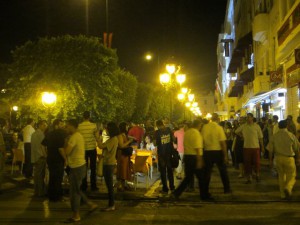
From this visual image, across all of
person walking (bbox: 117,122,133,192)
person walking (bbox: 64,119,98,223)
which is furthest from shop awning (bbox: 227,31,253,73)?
person walking (bbox: 64,119,98,223)

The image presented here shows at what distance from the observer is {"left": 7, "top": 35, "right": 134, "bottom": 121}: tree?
80.9 feet

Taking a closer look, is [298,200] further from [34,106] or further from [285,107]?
[34,106]

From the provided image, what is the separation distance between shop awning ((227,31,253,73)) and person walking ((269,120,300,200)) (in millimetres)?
24140

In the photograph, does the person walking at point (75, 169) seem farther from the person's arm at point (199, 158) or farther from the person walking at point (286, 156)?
the person walking at point (286, 156)

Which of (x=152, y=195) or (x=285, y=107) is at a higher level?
(x=285, y=107)

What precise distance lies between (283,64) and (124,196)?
43.9 ft

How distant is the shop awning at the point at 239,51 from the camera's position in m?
34.2

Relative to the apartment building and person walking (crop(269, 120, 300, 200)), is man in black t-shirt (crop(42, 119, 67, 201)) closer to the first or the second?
person walking (crop(269, 120, 300, 200))

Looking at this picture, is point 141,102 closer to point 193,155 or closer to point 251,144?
point 251,144

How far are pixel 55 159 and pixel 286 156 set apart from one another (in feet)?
17.4

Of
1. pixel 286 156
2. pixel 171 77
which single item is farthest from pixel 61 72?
pixel 286 156

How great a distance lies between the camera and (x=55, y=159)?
10203 mm

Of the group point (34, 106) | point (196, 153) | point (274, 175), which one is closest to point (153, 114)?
point (34, 106)

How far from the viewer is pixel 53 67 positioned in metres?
24.8
